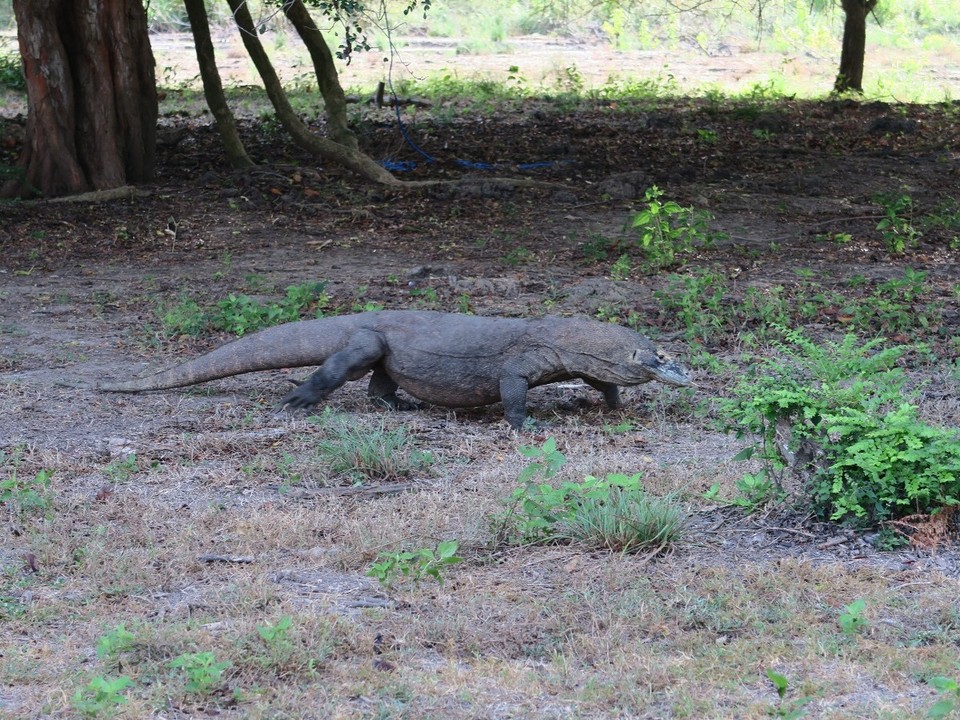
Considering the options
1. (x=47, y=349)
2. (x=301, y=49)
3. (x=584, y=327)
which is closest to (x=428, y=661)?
(x=584, y=327)

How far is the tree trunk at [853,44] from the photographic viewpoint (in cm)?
1625

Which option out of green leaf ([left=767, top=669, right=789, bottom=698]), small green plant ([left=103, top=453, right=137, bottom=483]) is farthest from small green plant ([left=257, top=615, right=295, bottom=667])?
small green plant ([left=103, top=453, right=137, bottom=483])

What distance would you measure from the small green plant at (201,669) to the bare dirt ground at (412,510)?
0.04 meters

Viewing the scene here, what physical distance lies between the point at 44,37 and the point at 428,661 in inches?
367

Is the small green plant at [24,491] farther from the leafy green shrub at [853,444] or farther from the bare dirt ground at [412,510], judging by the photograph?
the leafy green shrub at [853,444]

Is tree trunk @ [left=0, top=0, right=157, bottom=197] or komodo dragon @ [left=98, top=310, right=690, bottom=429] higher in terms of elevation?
tree trunk @ [left=0, top=0, right=157, bottom=197]

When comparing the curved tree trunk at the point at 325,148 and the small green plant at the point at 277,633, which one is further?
the curved tree trunk at the point at 325,148

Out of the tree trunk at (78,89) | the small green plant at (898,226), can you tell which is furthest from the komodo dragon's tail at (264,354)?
the tree trunk at (78,89)

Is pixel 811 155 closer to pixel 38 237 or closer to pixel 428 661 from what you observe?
pixel 38 237

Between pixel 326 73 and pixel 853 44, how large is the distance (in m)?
8.65

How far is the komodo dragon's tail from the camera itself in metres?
6.18

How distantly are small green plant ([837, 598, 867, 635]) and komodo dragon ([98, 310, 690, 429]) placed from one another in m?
2.30

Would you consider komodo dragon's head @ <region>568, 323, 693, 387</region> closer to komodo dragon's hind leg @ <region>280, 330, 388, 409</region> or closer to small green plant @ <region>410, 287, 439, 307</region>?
komodo dragon's hind leg @ <region>280, 330, 388, 409</region>

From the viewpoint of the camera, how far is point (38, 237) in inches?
403
